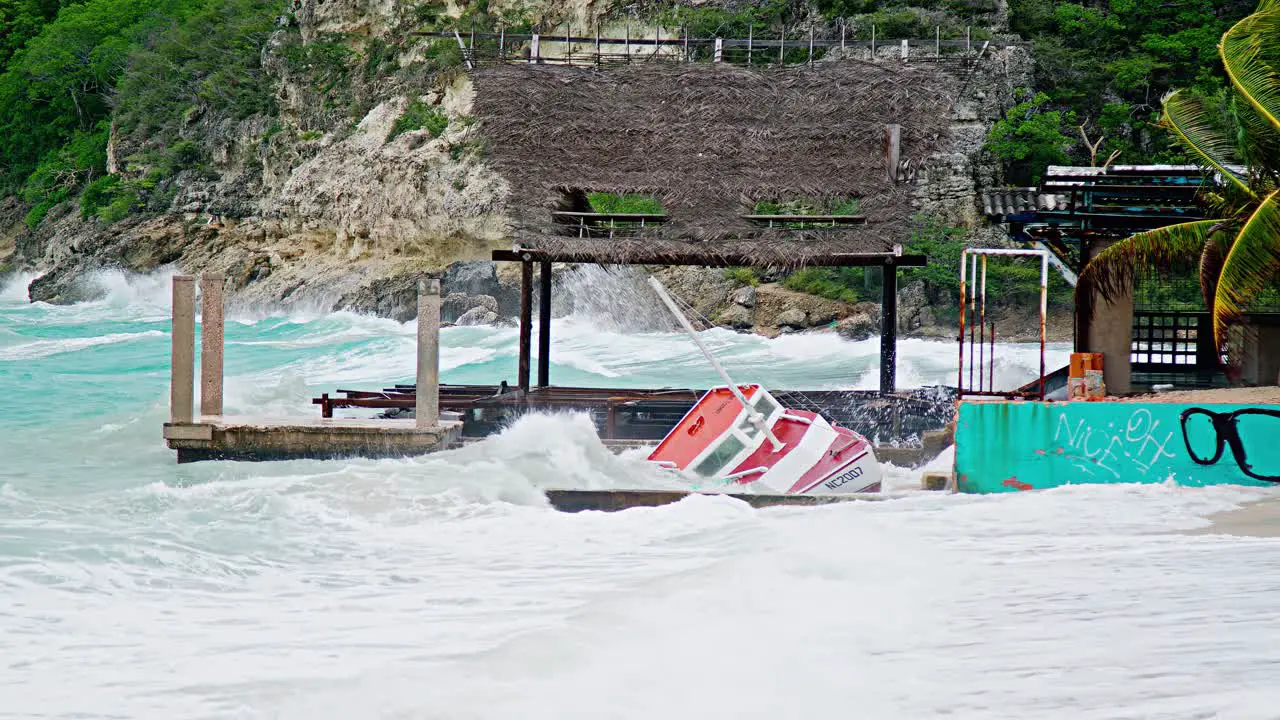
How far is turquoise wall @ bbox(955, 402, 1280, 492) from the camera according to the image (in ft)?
35.2

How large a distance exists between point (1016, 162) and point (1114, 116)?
392cm

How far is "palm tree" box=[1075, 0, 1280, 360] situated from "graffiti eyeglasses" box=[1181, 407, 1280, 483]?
1.51m

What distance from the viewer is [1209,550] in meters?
8.66

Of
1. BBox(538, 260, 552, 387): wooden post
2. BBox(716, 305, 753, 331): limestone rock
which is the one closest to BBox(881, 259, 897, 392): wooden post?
BBox(538, 260, 552, 387): wooden post

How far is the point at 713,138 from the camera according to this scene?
57.1 feet

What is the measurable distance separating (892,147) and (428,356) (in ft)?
24.0

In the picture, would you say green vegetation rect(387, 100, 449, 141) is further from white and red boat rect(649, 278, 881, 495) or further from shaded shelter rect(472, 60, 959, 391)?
white and red boat rect(649, 278, 881, 495)

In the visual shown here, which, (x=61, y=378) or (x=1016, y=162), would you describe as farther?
(x=1016, y=162)

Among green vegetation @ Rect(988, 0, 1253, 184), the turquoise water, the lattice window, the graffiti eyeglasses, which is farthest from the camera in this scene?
green vegetation @ Rect(988, 0, 1253, 184)

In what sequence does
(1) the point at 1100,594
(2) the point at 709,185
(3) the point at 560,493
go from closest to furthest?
(1) the point at 1100,594
(3) the point at 560,493
(2) the point at 709,185

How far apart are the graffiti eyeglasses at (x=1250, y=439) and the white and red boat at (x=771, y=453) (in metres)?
3.55

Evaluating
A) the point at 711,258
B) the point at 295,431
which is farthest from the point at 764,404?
the point at 295,431

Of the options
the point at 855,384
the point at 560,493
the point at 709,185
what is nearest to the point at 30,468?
the point at 560,493

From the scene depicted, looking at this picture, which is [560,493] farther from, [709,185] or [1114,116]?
[1114,116]
